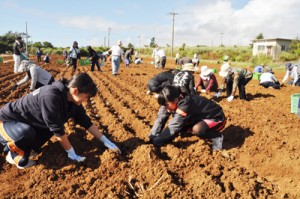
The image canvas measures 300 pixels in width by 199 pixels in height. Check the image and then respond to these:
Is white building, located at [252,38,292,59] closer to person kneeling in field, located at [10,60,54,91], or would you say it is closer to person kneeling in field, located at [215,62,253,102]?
person kneeling in field, located at [215,62,253,102]

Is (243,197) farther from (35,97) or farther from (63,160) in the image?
(35,97)

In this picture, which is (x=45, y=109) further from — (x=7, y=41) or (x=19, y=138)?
(x=7, y=41)

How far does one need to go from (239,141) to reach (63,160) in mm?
2573

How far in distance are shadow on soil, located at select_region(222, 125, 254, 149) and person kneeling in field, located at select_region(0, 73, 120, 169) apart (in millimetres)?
2175

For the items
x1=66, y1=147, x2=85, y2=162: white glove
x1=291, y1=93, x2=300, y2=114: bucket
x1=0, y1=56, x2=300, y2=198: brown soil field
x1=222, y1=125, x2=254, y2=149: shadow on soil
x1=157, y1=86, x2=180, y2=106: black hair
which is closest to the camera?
x1=0, y1=56, x2=300, y2=198: brown soil field

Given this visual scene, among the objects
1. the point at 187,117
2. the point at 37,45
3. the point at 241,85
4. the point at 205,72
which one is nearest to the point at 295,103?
the point at 241,85

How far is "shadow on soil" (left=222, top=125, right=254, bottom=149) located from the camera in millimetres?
4138

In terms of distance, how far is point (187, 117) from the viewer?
3.47m

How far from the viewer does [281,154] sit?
146 inches

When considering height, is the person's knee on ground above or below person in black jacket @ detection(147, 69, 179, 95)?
below

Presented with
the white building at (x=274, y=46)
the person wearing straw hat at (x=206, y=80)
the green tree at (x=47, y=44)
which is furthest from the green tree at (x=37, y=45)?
the person wearing straw hat at (x=206, y=80)

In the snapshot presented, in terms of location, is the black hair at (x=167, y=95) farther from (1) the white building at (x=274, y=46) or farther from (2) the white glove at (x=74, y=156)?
(1) the white building at (x=274, y=46)

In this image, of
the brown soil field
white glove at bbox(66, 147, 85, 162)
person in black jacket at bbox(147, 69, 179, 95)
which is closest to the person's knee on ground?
the brown soil field

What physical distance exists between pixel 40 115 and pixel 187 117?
169 cm
